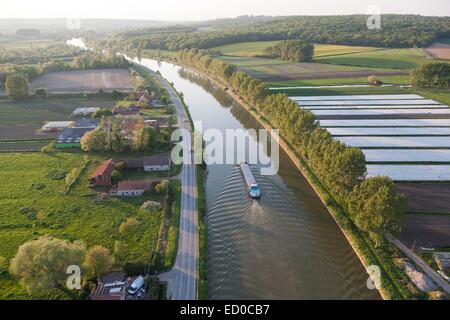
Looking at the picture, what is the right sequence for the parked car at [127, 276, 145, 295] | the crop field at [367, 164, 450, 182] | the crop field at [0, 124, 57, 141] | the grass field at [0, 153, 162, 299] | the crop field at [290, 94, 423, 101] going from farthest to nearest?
the crop field at [290, 94, 423, 101], the crop field at [0, 124, 57, 141], the crop field at [367, 164, 450, 182], the grass field at [0, 153, 162, 299], the parked car at [127, 276, 145, 295]

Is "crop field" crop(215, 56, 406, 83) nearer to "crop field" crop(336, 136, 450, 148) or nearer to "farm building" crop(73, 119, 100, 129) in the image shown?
"crop field" crop(336, 136, 450, 148)

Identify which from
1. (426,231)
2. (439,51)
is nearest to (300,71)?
(439,51)

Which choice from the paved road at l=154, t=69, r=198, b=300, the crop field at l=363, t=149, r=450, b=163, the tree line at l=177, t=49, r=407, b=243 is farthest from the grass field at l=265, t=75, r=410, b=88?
the paved road at l=154, t=69, r=198, b=300

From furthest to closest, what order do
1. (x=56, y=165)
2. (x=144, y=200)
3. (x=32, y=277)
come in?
(x=56, y=165) → (x=144, y=200) → (x=32, y=277)
